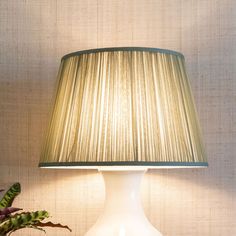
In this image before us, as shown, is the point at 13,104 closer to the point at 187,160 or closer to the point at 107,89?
the point at 107,89

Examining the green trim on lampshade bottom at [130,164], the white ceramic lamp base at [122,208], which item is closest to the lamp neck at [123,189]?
the white ceramic lamp base at [122,208]

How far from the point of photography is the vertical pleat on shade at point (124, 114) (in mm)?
1224

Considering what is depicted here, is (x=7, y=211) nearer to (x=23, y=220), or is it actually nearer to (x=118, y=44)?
(x=23, y=220)

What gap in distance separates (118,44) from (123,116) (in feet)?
1.55

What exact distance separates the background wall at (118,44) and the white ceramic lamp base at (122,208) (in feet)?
0.79

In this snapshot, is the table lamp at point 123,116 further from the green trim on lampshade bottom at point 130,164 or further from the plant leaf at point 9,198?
the plant leaf at point 9,198

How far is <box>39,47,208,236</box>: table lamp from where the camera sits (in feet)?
4.01

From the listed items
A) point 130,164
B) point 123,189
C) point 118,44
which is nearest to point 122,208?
point 123,189

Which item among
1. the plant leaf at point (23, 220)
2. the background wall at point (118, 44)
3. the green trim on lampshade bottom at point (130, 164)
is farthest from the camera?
the background wall at point (118, 44)

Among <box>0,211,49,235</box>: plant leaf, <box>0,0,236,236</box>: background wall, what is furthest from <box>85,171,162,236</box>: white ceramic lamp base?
<box>0,0,236,236</box>: background wall

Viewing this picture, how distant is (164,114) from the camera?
127cm

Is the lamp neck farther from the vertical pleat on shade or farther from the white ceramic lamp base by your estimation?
the vertical pleat on shade

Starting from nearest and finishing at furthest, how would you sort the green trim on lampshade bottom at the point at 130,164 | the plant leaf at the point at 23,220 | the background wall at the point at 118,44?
the green trim on lampshade bottom at the point at 130,164 → the plant leaf at the point at 23,220 → the background wall at the point at 118,44

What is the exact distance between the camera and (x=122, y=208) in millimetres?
1382
